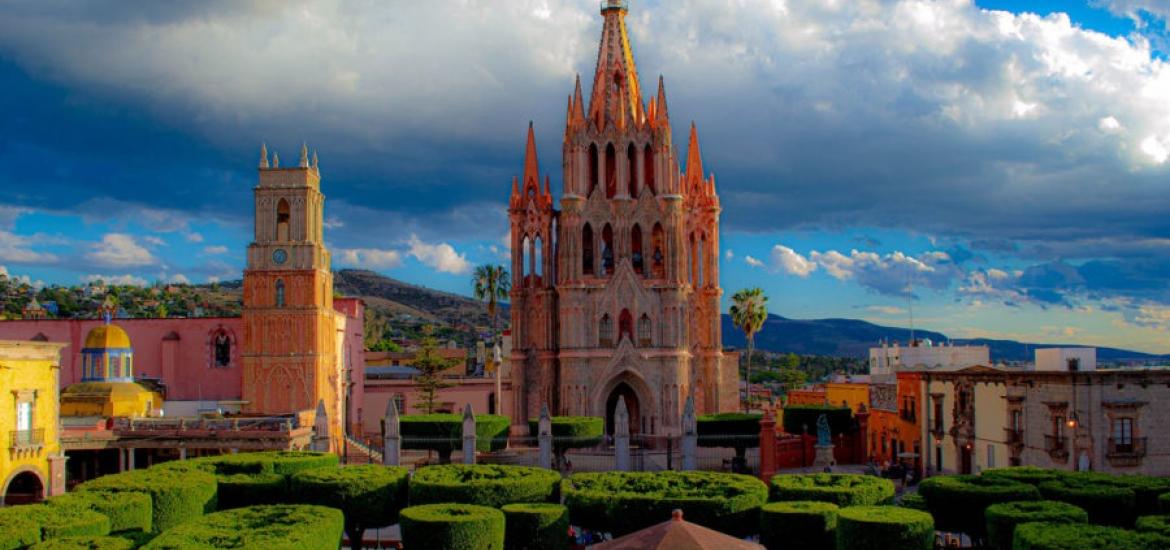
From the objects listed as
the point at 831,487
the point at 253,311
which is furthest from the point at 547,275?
the point at 831,487

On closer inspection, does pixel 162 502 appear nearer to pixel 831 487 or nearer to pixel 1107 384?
pixel 831 487

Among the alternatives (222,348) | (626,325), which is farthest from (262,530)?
(626,325)

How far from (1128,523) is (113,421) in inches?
1609

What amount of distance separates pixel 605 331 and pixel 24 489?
107 ft

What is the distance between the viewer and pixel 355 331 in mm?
70250

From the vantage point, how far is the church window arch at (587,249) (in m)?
67.4

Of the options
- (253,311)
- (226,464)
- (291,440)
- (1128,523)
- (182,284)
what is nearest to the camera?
(1128,523)

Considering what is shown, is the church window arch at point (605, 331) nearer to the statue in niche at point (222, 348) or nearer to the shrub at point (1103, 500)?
the statue in niche at point (222, 348)

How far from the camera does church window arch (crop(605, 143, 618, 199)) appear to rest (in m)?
67.2

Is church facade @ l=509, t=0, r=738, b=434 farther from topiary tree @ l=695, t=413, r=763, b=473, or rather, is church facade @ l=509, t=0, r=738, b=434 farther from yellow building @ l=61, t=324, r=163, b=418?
yellow building @ l=61, t=324, r=163, b=418

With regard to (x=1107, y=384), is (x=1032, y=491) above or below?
below

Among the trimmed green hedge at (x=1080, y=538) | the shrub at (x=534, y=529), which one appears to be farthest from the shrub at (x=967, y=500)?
the shrub at (x=534, y=529)

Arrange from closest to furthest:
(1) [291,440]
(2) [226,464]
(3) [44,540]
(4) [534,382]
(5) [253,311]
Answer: (3) [44,540], (2) [226,464], (1) [291,440], (5) [253,311], (4) [534,382]

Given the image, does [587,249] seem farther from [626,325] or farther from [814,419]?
[814,419]
